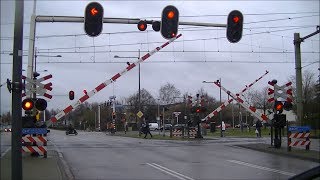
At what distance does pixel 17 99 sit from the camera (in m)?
9.14

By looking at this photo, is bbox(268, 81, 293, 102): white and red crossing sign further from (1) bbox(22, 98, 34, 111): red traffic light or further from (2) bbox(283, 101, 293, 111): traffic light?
(1) bbox(22, 98, 34, 111): red traffic light

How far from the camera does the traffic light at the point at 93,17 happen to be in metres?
13.8

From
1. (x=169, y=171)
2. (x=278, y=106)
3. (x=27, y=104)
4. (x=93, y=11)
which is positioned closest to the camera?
(x=93, y=11)

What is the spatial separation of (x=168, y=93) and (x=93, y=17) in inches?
4180

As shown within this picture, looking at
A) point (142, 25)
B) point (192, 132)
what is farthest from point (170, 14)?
point (192, 132)

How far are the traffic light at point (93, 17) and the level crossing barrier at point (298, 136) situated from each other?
42.4ft

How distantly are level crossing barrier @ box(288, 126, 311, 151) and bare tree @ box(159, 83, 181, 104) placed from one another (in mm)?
93806

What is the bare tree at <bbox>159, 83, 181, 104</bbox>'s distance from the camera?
118m

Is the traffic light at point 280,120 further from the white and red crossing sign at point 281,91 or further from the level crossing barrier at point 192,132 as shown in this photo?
the level crossing barrier at point 192,132

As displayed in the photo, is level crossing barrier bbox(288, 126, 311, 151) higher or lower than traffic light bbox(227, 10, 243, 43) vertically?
lower

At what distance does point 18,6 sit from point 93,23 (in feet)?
16.4

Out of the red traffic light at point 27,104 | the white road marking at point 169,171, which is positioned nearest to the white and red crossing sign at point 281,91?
the white road marking at point 169,171

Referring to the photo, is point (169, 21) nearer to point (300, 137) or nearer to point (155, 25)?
point (155, 25)

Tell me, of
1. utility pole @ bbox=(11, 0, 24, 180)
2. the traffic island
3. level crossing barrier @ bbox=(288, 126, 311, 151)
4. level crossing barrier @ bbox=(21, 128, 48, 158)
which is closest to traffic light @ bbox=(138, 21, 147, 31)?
utility pole @ bbox=(11, 0, 24, 180)
